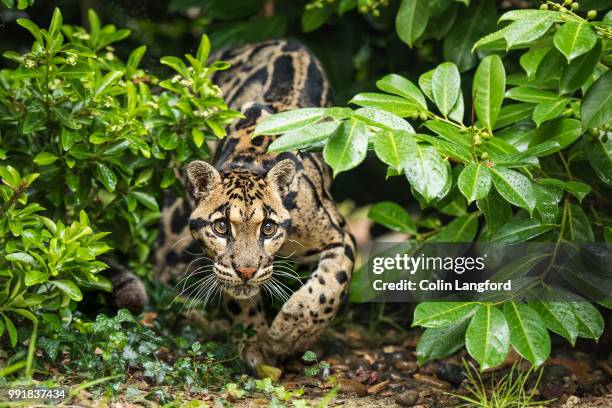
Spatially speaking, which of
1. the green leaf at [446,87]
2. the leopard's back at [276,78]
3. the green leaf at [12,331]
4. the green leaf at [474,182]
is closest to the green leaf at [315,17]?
the leopard's back at [276,78]

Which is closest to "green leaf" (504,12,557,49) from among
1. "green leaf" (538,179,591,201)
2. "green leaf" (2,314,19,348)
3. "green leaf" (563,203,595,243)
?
"green leaf" (538,179,591,201)

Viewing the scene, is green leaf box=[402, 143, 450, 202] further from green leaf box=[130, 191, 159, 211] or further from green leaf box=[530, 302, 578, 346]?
green leaf box=[130, 191, 159, 211]

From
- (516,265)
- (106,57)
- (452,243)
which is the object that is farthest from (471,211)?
(106,57)

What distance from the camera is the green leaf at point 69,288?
5227 millimetres

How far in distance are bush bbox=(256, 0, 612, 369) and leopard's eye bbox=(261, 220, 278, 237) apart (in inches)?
36.8

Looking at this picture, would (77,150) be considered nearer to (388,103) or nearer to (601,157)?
(388,103)

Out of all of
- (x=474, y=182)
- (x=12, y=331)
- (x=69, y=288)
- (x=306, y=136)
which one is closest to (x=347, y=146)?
(x=306, y=136)

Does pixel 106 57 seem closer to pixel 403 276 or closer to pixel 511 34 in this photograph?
pixel 403 276

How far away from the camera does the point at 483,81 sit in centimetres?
557

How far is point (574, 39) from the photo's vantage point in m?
4.40

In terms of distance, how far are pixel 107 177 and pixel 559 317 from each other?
3126 millimetres

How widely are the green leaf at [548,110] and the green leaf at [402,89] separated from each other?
28.8 inches

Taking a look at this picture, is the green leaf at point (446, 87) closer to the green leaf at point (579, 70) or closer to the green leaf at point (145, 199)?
the green leaf at point (579, 70)

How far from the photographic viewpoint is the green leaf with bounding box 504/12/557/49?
442cm
